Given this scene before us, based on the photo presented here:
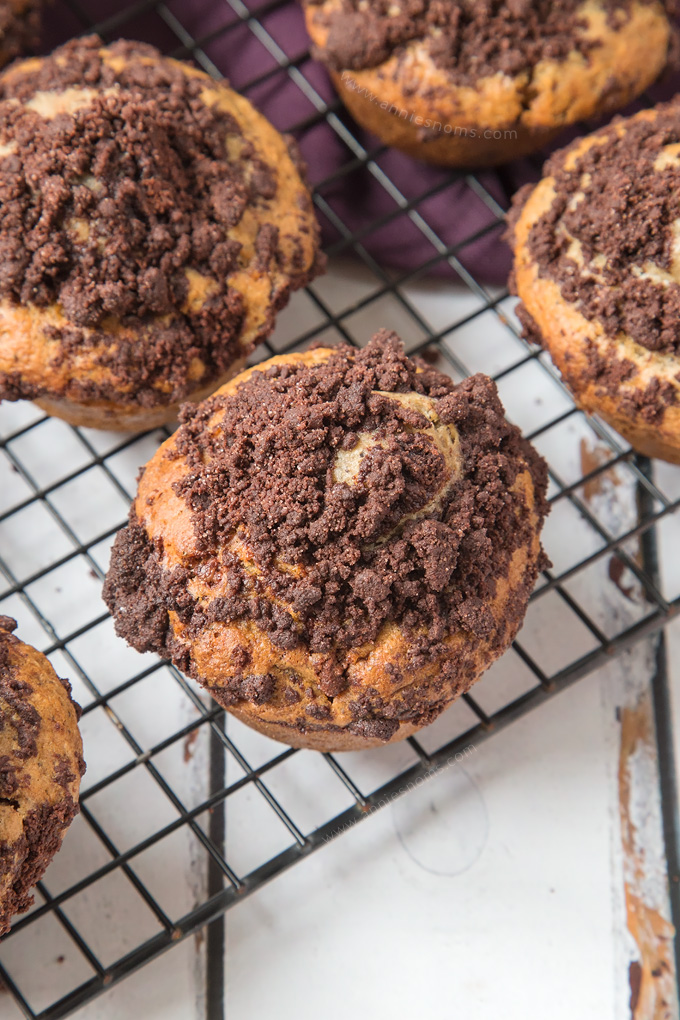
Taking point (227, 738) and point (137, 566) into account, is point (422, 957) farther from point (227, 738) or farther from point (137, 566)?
point (137, 566)

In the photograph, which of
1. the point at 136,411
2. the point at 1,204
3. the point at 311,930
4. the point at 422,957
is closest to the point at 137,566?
the point at 136,411

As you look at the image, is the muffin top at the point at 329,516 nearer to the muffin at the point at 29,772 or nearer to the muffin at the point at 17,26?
the muffin at the point at 29,772

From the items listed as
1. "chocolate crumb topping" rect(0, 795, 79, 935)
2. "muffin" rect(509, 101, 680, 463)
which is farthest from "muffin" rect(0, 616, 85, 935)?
"muffin" rect(509, 101, 680, 463)


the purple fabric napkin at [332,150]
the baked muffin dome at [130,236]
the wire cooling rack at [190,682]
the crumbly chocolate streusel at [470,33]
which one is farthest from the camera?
the purple fabric napkin at [332,150]

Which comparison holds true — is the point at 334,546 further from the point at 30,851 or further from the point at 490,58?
the point at 490,58

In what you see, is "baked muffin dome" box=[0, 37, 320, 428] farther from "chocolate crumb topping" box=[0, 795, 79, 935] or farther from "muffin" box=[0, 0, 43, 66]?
"chocolate crumb topping" box=[0, 795, 79, 935]

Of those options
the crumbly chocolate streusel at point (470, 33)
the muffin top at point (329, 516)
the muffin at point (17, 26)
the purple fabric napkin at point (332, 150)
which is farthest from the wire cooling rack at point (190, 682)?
the muffin top at point (329, 516)

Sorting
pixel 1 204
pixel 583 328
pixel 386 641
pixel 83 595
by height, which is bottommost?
pixel 83 595
